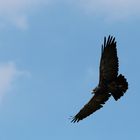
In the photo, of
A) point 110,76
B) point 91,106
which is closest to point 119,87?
point 110,76

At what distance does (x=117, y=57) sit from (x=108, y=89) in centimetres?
139

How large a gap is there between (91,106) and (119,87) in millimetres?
2808

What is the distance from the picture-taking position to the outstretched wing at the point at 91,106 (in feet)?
90.7

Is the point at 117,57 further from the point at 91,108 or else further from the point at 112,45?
the point at 91,108

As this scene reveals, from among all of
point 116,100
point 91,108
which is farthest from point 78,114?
point 116,100

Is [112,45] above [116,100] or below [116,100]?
above

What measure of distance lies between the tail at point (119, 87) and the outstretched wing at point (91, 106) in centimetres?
102

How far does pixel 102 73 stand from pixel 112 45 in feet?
3.95

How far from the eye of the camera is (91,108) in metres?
28.4

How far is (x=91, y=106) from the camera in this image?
2834 centimetres

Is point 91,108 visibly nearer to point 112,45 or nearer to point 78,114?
point 78,114

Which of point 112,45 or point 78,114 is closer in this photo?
point 112,45

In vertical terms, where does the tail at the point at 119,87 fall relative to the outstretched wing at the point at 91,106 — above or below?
below

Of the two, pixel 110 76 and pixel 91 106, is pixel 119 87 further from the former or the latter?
pixel 91 106
